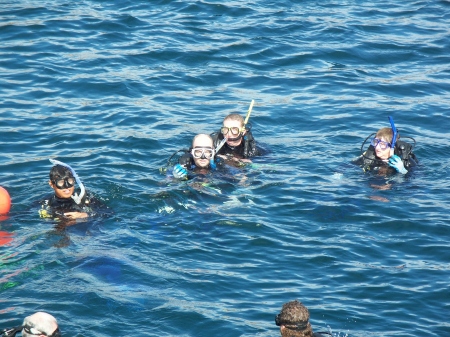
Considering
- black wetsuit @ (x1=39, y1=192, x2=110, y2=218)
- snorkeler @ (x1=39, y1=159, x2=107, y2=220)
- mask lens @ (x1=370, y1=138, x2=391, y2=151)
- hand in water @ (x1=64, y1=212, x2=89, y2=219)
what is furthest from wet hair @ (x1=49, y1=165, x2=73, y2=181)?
mask lens @ (x1=370, y1=138, x2=391, y2=151)

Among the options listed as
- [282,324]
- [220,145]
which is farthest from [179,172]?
[282,324]

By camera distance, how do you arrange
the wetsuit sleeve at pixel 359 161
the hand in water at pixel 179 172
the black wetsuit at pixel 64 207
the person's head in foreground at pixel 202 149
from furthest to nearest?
the wetsuit sleeve at pixel 359 161 → the person's head in foreground at pixel 202 149 → the hand in water at pixel 179 172 → the black wetsuit at pixel 64 207

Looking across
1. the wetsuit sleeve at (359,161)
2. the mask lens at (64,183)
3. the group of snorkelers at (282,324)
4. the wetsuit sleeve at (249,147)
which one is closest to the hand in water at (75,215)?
the mask lens at (64,183)

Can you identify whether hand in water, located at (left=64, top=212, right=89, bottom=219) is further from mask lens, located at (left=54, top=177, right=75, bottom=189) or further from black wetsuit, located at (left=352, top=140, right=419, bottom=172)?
black wetsuit, located at (left=352, top=140, right=419, bottom=172)

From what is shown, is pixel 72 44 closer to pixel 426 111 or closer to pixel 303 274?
pixel 426 111

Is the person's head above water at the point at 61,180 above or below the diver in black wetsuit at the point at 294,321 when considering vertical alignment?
above

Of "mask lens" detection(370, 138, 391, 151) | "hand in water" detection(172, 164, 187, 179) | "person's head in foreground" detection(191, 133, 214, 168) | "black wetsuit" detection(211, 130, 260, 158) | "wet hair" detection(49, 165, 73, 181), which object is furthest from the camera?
"black wetsuit" detection(211, 130, 260, 158)

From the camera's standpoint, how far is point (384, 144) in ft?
38.8

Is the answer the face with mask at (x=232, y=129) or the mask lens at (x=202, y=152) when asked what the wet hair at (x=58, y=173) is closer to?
the mask lens at (x=202, y=152)

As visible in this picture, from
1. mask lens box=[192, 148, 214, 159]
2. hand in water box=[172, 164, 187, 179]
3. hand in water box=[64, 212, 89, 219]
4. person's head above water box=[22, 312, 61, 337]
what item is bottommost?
person's head above water box=[22, 312, 61, 337]

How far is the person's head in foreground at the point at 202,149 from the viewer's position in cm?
1166

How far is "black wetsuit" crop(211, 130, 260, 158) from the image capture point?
12.8 m

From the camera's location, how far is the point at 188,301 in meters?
8.43

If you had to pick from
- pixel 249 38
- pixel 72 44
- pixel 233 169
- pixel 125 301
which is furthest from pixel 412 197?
pixel 72 44
